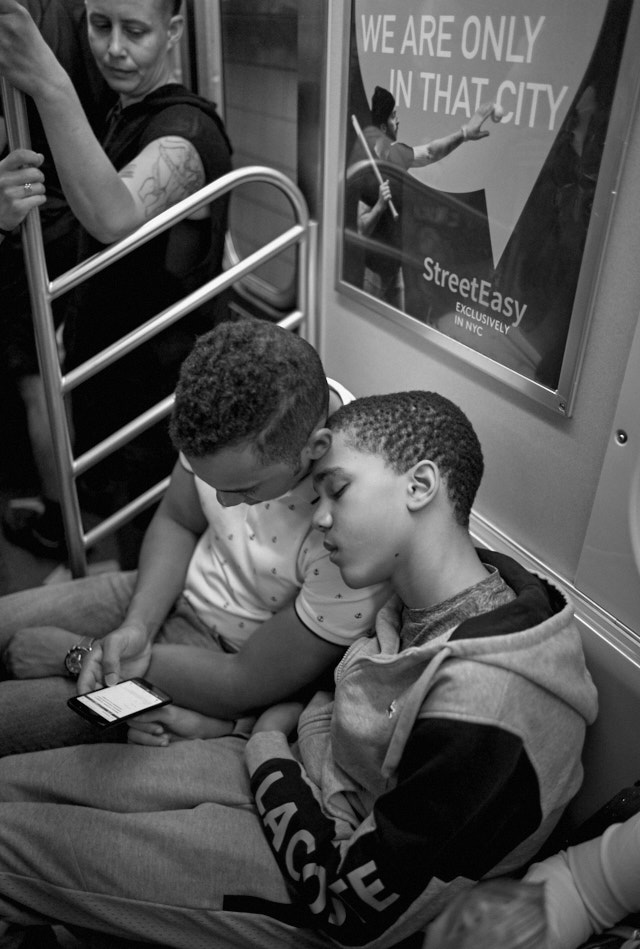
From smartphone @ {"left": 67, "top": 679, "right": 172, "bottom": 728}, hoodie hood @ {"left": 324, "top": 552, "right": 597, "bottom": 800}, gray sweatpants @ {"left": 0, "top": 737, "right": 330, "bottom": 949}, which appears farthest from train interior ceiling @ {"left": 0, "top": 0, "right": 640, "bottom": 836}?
smartphone @ {"left": 67, "top": 679, "right": 172, "bottom": 728}

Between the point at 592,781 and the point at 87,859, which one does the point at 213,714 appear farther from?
the point at 592,781

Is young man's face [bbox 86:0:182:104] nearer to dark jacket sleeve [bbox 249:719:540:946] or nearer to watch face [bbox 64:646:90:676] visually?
watch face [bbox 64:646:90:676]

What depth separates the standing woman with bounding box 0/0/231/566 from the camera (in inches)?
57.4

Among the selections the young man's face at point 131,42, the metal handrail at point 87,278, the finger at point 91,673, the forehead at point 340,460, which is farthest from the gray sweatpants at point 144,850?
the young man's face at point 131,42

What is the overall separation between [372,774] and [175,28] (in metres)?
1.60

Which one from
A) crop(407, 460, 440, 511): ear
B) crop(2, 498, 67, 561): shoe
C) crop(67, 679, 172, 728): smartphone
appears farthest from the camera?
crop(2, 498, 67, 561): shoe

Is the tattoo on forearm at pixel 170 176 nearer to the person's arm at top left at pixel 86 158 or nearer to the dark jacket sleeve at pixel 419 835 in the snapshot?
the person's arm at top left at pixel 86 158

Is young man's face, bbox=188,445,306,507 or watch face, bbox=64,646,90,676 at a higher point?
young man's face, bbox=188,445,306,507

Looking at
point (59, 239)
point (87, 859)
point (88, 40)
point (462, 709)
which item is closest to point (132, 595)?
point (87, 859)

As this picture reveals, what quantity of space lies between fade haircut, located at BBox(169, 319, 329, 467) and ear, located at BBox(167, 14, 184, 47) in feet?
2.93

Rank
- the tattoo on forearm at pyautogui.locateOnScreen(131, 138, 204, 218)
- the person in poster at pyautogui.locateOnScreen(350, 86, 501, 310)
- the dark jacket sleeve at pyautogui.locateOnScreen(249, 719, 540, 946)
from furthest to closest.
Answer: the tattoo on forearm at pyautogui.locateOnScreen(131, 138, 204, 218) < the person in poster at pyautogui.locateOnScreen(350, 86, 501, 310) < the dark jacket sleeve at pyautogui.locateOnScreen(249, 719, 540, 946)

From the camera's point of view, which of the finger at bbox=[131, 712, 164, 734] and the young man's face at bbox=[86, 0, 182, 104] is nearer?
the finger at bbox=[131, 712, 164, 734]

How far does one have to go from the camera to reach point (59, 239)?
170 cm

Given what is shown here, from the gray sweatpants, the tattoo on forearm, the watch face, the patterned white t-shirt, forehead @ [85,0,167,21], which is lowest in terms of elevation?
the gray sweatpants
